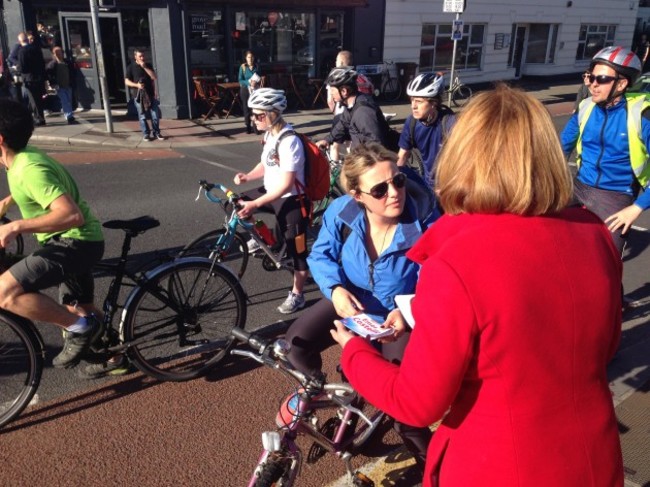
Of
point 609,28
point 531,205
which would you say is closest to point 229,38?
point 531,205

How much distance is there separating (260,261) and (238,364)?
2.05 meters

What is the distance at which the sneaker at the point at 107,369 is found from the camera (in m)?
3.81

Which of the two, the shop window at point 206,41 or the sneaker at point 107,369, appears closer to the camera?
the sneaker at point 107,369

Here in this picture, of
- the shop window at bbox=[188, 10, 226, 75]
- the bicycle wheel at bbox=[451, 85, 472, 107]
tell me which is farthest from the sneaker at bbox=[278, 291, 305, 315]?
the bicycle wheel at bbox=[451, 85, 472, 107]

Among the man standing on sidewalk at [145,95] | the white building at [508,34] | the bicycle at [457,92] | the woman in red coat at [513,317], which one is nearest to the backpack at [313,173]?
the woman in red coat at [513,317]

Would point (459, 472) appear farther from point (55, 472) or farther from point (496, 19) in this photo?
point (496, 19)

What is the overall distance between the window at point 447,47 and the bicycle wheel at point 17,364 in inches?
739

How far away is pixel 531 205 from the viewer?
4.59ft

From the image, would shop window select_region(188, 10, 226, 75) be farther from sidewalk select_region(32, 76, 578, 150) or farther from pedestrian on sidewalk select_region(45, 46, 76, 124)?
pedestrian on sidewalk select_region(45, 46, 76, 124)

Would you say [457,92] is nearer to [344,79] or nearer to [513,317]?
[344,79]

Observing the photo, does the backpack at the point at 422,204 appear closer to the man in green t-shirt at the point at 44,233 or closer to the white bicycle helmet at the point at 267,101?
the man in green t-shirt at the point at 44,233

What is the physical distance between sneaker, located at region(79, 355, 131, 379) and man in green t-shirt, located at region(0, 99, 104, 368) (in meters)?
0.32

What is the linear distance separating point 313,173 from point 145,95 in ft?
27.6

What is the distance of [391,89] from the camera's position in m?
18.5
